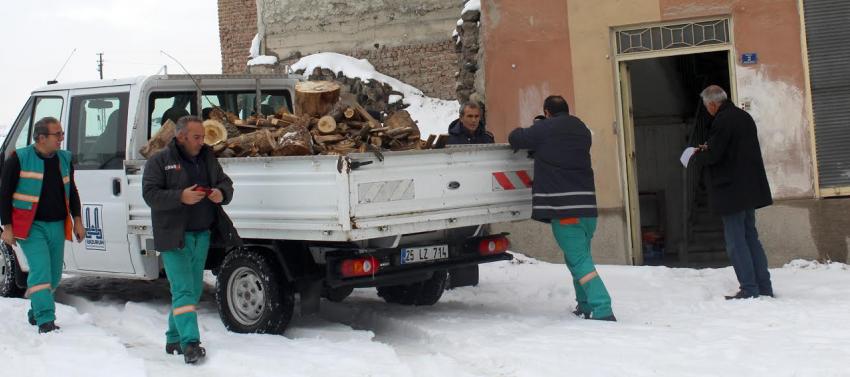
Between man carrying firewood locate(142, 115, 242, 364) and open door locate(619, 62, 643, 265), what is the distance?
5.47 meters

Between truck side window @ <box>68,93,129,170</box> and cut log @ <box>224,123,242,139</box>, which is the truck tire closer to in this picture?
cut log @ <box>224,123,242,139</box>

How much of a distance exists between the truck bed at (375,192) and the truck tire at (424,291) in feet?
3.78

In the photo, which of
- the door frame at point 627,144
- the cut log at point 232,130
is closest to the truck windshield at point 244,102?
the cut log at point 232,130

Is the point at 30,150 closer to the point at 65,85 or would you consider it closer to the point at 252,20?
the point at 65,85

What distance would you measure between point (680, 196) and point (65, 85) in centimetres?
880

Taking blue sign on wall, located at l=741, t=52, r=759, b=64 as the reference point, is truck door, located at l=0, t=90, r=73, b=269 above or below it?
below

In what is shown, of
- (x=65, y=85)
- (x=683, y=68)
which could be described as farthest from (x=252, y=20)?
(x=65, y=85)

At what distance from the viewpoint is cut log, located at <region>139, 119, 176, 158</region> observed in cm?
855

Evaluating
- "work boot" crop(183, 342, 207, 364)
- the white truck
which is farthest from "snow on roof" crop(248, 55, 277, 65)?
"work boot" crop(183, 342, 207, 364)

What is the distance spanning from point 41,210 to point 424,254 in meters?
3.08

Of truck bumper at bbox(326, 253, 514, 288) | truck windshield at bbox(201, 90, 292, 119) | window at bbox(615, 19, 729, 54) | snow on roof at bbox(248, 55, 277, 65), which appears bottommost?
truck bumper at bbox(326, 253, 514, 288)

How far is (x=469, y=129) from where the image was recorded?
972 centimetres

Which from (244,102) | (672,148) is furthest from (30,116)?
(672,148)

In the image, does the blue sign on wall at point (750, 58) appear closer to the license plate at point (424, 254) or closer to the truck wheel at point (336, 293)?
the license plate at point (424, 254)
